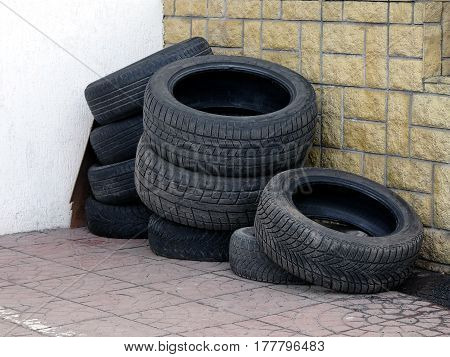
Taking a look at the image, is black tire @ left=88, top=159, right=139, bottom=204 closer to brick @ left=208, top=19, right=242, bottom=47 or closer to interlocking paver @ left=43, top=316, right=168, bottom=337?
brick @ left=208, top=19, right=242, bottom=47

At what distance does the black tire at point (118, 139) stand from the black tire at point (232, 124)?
1.43 feet

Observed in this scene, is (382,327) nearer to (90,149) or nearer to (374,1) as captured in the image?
(374,1)

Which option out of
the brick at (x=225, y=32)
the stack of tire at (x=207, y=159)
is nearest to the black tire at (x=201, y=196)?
the stack of tire at (x=207, y=159)

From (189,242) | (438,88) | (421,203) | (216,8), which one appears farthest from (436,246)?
(216,8)

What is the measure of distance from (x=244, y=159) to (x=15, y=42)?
219cm

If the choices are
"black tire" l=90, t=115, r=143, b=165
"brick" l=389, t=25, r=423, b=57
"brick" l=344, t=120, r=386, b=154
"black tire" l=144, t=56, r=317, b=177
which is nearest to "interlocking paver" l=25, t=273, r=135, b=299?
"black tire" l=144, t=56, r=317, b=177

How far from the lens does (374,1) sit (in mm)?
6613

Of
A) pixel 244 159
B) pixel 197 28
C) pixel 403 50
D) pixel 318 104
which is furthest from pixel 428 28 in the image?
pixel 197 28

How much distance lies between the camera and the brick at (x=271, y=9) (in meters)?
7.25

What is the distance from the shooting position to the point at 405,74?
6.51 m

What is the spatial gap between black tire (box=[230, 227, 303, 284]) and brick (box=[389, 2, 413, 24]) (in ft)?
5.67

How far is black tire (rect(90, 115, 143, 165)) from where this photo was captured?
7277 millimetres

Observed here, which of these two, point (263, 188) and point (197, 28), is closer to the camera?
point (263, 188)

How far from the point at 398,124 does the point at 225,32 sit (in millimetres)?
1782
